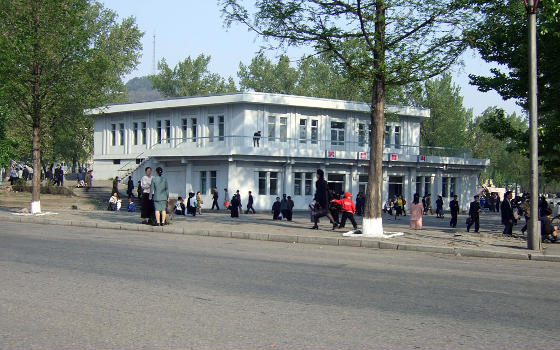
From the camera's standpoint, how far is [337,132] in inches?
1823

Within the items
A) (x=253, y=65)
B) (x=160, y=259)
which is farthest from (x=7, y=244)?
(x=253, y=65)

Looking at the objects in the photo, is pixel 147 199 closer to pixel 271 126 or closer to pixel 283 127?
pixel 271 126

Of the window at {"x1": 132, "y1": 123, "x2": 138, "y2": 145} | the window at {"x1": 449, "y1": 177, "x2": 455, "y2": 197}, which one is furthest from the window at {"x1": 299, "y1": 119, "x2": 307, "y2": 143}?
the window at {"x1": 449, "y1": 177, "x2": 455, "y2": 197}

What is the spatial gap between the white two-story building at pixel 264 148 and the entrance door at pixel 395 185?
0.08 meters

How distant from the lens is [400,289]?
900cm

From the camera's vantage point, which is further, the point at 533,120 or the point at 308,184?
the point at 308,184

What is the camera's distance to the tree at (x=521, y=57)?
1906 cm

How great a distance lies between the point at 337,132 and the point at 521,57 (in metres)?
25.4

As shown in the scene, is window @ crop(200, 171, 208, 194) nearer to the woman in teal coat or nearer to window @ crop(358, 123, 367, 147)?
window @ crop(358, 123, 367, 147)

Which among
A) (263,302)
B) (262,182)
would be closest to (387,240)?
(263,302)

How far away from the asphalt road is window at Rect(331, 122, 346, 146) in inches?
1299

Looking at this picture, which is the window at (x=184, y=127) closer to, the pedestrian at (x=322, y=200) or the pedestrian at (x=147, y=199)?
the pedestrian at (x=147, y=199)

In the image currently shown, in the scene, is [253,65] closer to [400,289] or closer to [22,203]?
[22,203]

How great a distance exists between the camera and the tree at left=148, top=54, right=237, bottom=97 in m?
83.5
